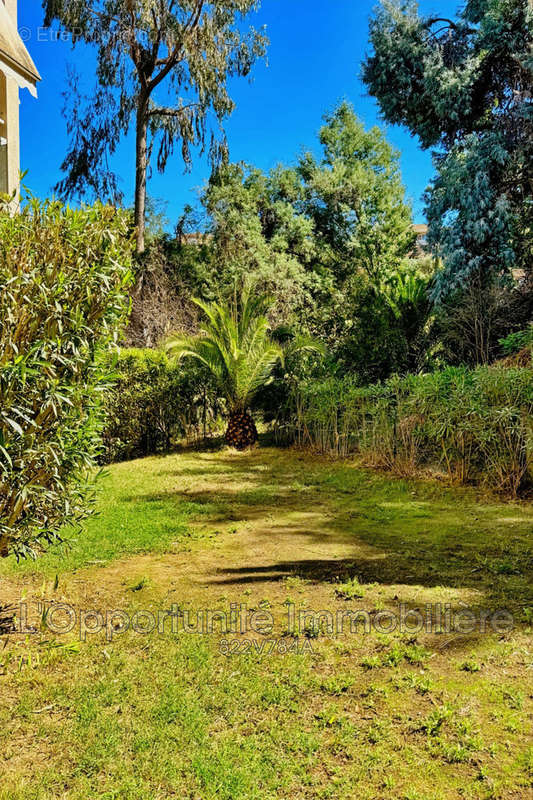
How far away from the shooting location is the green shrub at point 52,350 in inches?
127

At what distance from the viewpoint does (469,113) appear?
1675 centimetres

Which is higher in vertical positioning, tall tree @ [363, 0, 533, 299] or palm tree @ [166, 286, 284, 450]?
tall tree @ [363, 0, 533, 299]

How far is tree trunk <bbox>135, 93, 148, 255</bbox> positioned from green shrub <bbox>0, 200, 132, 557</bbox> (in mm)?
15773

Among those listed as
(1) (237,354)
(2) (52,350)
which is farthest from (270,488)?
(2) (52,350)

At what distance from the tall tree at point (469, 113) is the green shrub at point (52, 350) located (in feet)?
38.6

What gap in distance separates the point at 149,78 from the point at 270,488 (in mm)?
16157

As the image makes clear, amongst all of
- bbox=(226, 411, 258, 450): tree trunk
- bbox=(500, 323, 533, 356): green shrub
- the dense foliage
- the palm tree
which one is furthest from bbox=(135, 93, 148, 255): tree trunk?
bbox=(500, 323, 533, 356): green shrub

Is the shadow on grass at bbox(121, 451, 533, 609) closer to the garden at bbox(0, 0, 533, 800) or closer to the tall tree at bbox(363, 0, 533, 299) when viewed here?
the garden at bbox(0, 0, 533, 800)

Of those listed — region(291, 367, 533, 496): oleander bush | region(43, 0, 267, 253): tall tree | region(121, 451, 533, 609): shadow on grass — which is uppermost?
region(43, 0, 267, 253): tall tree

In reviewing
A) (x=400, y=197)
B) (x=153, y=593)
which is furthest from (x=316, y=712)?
(x=400, y=197)

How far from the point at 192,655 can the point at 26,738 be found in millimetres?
991

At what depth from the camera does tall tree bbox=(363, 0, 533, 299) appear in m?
14.6

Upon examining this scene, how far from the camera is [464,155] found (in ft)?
51.7

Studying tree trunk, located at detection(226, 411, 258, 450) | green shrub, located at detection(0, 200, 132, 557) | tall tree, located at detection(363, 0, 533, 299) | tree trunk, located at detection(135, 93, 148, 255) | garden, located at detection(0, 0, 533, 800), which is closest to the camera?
garden, located at detection(0, 0, 533, 800)
